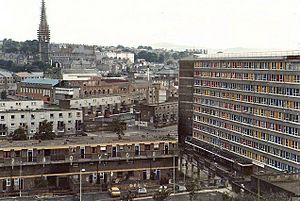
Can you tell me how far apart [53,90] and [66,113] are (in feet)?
28.2

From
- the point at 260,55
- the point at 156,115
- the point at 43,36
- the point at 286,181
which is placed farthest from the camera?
the point at 43,36

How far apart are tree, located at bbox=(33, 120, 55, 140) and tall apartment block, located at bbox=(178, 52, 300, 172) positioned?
14.6 ft

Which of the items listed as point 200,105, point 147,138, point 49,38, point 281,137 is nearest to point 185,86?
point 200,105

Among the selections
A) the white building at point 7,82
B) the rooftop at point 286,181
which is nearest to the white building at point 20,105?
the rooftop at point 286,181

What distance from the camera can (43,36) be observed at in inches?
2149

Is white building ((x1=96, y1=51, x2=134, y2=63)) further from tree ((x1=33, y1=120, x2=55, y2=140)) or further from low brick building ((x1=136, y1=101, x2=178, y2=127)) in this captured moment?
tree ((x1=33, y1=120, x2=55, y2=140))

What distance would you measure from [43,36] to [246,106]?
1678 inches

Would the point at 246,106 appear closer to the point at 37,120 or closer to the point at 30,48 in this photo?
the point at 37,120

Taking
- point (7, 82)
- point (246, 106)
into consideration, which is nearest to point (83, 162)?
point (246, 106)

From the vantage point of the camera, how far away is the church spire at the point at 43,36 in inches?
2072

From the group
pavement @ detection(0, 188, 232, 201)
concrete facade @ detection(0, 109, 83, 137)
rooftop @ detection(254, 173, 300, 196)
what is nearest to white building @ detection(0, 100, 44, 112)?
concrete facade @ detection(0, 109, 83, 137)

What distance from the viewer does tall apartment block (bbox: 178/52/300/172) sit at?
41.3ft

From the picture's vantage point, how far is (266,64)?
13609 mm

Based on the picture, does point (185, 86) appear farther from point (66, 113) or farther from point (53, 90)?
point (53, 90)
